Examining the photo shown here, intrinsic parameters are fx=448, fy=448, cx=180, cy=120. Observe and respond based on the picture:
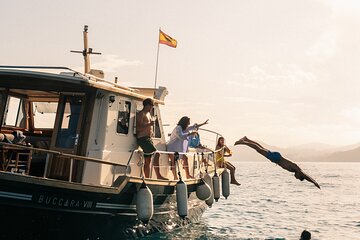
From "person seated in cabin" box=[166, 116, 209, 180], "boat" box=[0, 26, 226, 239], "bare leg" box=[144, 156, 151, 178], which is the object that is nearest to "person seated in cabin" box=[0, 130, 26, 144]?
"boat" box=[0, 26, 226, 239]

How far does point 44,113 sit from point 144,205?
4933 mm

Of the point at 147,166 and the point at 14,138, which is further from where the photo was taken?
the point at 147,166

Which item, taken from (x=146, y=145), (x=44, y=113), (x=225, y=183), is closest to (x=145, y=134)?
(x=146, y=145)

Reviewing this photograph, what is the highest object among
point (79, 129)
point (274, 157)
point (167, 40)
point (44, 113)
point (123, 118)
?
point (167, 40)

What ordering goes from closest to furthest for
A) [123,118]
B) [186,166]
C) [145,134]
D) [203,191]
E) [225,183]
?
[145,134]
[123,118]
[203,191]
[186,166]
[225,183]

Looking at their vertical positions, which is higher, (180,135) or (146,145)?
(180,135)

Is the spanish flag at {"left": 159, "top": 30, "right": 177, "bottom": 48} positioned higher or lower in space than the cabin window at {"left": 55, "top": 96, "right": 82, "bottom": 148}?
higher

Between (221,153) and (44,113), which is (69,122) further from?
(221,153)

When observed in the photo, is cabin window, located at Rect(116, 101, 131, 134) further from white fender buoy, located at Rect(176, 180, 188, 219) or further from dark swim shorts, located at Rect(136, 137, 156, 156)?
white fender buoy, located at Rect(176, 180, 188, 219)

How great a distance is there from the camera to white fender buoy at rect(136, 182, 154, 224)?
9.54m

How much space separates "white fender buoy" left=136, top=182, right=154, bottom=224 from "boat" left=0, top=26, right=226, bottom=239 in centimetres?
15

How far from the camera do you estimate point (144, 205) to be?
956 cm

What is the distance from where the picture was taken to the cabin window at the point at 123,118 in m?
11.1

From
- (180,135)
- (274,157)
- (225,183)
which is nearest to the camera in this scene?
(180,135)
